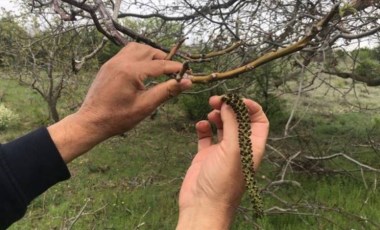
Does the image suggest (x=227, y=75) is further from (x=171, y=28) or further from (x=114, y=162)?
(x=114, y=162)

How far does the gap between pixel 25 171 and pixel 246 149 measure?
2.01 feet

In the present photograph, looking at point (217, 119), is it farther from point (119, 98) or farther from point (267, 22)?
point (267, 22)

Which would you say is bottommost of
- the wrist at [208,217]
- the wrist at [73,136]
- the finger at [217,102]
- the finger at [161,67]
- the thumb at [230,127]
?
the wrist at [208,217]

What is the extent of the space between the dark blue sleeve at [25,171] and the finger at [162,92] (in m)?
0.30

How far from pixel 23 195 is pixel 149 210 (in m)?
3.28

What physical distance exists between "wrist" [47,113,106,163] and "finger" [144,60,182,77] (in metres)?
0.28

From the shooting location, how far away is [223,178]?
1.23m

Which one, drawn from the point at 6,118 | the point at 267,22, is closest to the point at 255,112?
the point at 267,22

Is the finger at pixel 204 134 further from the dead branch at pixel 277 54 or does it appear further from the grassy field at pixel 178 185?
the grassy field at pixel 178 185

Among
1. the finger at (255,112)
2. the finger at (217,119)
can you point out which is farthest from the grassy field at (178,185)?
the finger at (255,112)

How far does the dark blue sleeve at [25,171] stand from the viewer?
138 centimetres

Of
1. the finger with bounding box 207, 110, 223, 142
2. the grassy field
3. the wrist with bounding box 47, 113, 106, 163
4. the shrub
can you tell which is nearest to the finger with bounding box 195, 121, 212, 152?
the finger with bounding box 207, 110, 223, 142

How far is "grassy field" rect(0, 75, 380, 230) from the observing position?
3965 millimetres

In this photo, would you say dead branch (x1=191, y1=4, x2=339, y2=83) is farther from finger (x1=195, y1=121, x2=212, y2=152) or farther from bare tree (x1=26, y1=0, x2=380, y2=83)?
bare tree (x1=26, y1=0, x2=380, y2=83)
